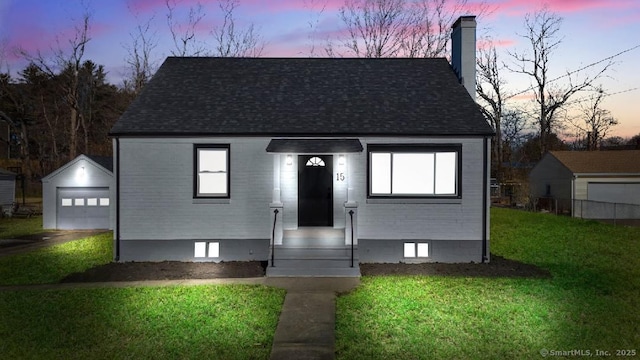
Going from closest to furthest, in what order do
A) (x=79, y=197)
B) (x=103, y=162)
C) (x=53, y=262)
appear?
(x=53, y=262) → (x=79, y=197) → (x=103, y=162)

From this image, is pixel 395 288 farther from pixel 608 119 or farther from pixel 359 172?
pixel 608 119

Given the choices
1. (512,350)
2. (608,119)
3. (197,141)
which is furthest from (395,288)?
(608,119)

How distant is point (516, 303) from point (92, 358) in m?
7.96

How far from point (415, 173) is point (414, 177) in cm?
12

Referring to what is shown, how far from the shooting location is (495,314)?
874cm

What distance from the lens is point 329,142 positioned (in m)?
13.5

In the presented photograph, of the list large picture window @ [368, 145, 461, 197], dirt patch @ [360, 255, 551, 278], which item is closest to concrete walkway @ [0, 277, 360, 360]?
dirt patch @ [360, 255, 551, 278]

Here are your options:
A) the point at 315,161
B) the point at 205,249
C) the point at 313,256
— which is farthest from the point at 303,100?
the point at 205,249

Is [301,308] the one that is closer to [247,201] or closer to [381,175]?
[247,201]

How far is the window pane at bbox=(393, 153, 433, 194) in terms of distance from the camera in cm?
1369

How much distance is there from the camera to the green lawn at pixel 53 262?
12.2m

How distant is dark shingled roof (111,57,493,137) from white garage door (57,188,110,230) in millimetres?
10529

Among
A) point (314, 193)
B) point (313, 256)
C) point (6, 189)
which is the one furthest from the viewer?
point (6, 189)

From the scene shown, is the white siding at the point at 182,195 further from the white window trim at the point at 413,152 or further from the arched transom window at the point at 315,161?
the white window trim at the point at 413,152
